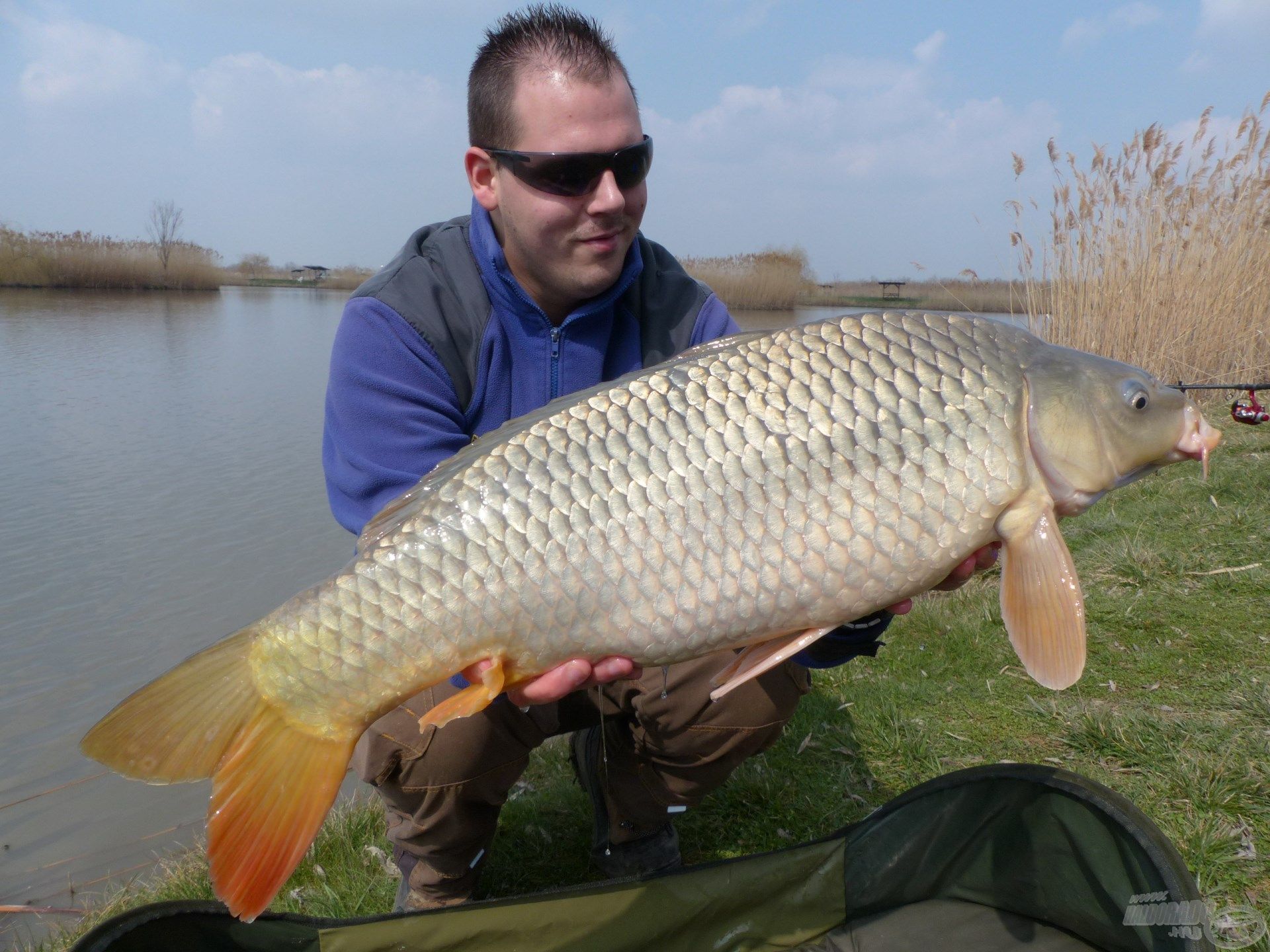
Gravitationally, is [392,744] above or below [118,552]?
above

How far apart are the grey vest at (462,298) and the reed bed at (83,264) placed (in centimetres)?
2080

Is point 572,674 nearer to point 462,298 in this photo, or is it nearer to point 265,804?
point 265,804

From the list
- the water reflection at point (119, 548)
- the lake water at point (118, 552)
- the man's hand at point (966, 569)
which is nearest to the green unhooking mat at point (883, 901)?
the man's hand at point (966, 569)

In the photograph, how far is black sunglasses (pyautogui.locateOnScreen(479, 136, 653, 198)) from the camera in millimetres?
1578

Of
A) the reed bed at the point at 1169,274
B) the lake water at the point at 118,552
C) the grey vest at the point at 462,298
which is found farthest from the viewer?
the reed bed at the point at 1169,274

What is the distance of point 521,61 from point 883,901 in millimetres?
1663

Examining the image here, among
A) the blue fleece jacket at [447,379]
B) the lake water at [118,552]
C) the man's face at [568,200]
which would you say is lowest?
the lake water at [118,552]

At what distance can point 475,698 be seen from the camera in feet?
3.67

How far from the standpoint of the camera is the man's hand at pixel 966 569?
1257mm

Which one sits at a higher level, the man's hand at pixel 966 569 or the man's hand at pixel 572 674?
the man's hand at pixel 966 569

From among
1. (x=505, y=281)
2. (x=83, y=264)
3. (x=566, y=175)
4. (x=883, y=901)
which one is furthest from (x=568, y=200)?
(x=83, y=264)

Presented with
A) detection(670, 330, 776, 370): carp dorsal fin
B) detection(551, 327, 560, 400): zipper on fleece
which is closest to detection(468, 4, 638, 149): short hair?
detection(551, 327, 560, 400): zipper on fleece

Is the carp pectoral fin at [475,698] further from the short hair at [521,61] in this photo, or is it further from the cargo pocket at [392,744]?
the short hair at [521,61]

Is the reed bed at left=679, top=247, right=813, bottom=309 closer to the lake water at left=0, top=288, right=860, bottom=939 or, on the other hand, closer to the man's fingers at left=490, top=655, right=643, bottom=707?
the lake water at left=0, top=288, right=860, bottom=939
